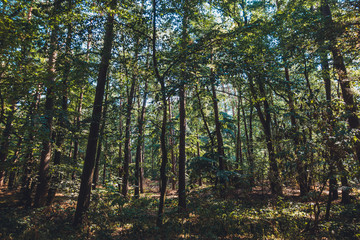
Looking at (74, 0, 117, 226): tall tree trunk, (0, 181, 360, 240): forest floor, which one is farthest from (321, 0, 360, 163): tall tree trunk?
(74, 0, 117, 226): tall tree trunk

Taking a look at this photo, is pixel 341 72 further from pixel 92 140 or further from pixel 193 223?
pixel 92 140

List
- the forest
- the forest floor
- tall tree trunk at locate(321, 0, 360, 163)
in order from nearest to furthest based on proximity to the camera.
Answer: the forest < the forest floor < tall tree trunk at locate(321, 0, 360, 163)

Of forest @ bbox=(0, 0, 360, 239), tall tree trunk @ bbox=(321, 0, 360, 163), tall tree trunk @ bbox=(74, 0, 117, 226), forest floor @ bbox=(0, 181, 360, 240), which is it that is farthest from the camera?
tall tree trunk @ bbox=(74, 0, 117, 226)

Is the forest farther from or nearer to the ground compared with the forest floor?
farther from the ground

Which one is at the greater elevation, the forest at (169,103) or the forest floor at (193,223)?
the forest at (169,103)

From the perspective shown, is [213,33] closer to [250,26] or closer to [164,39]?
[250,26]

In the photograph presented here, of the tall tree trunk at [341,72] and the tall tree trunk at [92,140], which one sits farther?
the tall tree trunk at [92,140]

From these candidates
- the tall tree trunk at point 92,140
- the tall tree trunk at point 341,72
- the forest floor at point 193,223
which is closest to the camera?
the forest floor at point 193,223

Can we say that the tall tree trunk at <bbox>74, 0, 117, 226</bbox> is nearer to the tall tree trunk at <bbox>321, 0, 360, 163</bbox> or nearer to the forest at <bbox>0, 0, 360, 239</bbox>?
the forest at <bbox>0, 0, 360, 239</bbox>

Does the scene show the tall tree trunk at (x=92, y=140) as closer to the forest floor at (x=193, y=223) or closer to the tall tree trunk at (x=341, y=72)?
the forest floor at (x=193, y=223)

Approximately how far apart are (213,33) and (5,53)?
260 inches

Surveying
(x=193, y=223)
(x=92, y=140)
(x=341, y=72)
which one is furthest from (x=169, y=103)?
(x=341, y=72)

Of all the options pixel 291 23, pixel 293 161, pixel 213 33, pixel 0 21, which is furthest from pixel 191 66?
pixel 291 23

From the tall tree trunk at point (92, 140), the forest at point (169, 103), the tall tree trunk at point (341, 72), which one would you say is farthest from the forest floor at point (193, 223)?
the tall tree trunk at point (341, 72)
